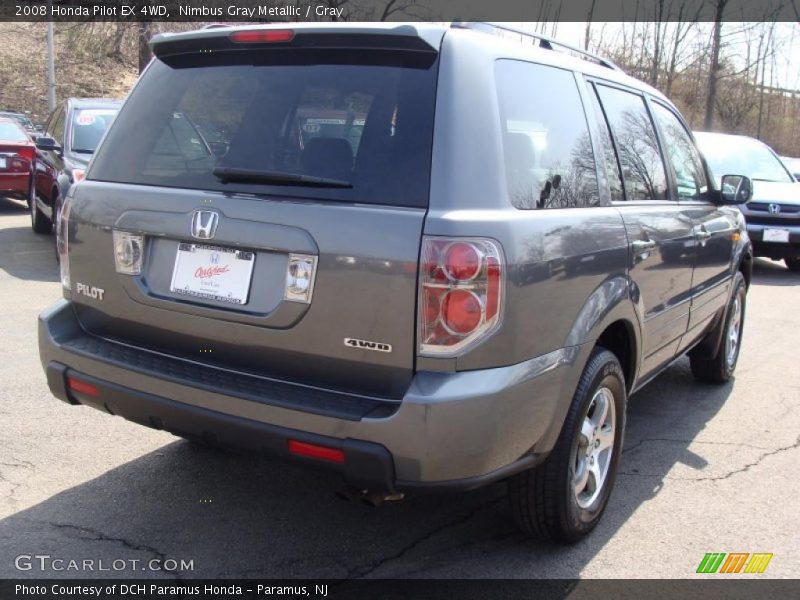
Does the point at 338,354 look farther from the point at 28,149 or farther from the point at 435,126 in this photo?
the point at 28,149

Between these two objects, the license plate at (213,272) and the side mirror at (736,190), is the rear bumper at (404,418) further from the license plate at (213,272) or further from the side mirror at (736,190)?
the side mirror at (736,190)

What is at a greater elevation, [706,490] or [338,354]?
[338,354]

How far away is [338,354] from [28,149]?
1173cm

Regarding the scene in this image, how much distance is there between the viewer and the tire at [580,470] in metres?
2.96

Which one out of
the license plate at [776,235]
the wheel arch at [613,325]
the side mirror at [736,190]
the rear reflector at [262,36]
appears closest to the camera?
the rear reflector at [262,36]

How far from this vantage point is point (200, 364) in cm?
282

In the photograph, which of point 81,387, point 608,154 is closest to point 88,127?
point 81,387

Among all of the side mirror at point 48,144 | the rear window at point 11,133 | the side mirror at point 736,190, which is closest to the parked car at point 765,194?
the side mirror at point 736,190

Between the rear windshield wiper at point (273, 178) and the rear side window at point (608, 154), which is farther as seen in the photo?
the rear side window at point (608, 154)

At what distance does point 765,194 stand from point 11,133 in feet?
38.4

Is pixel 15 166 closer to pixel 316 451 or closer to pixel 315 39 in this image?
pixel 315 39

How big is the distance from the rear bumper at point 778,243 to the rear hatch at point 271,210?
9228mm

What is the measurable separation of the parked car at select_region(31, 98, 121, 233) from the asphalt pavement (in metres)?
4.34

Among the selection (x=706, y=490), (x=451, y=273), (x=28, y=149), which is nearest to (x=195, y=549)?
(x=451, y=273)
